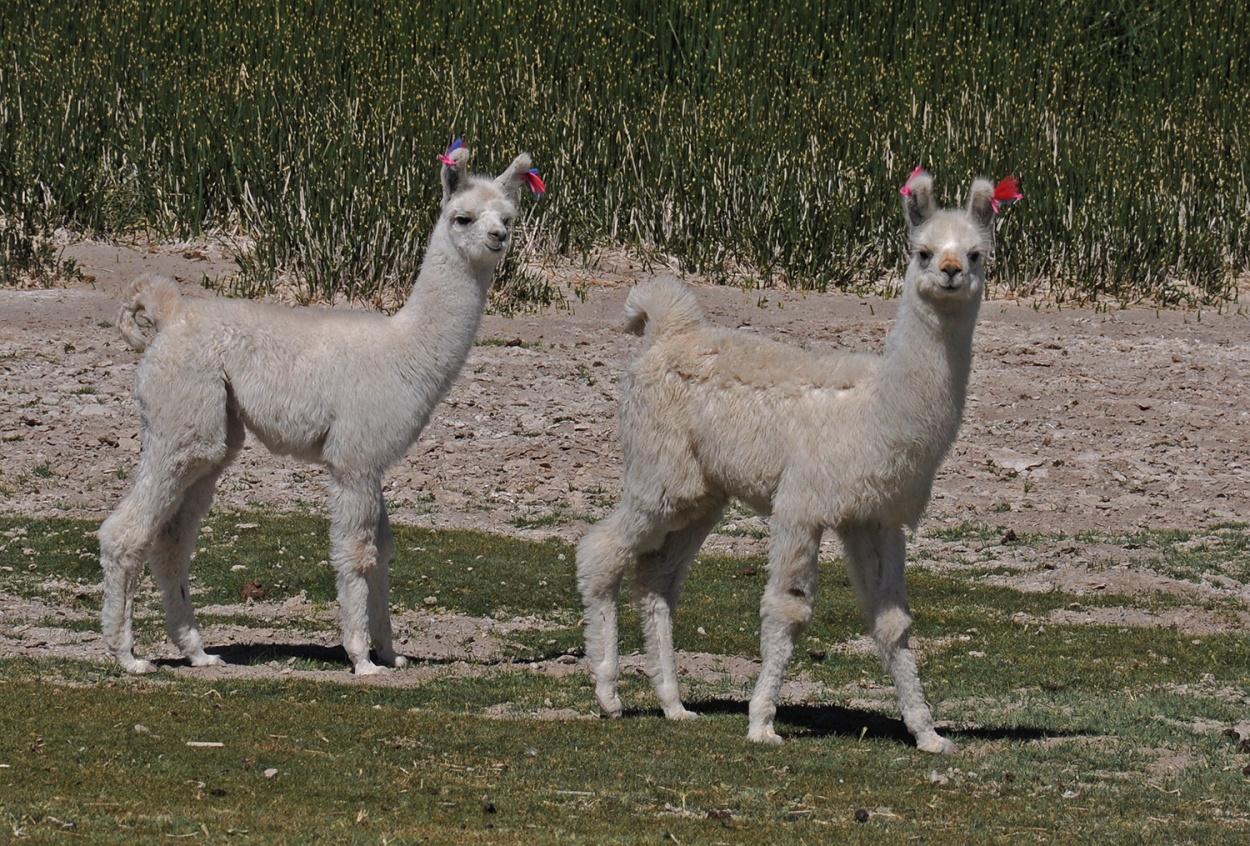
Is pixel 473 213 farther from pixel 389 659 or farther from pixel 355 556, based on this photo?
pixel 389 659

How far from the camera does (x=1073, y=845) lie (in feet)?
20.6

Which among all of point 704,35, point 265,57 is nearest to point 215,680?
point 265,57

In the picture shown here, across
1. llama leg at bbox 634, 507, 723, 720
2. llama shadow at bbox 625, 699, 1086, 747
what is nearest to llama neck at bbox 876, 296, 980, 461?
llama leg at bbox 634, 507, 723, 720

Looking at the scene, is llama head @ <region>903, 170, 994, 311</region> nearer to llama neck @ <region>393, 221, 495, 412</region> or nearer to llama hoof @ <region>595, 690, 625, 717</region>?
llama hoof @ <region>595, 690, 625, 717</region>

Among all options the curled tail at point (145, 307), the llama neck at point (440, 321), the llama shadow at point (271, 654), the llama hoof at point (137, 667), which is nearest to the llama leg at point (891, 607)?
the llama neck at point (440, 321)

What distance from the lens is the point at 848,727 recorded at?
328 inches

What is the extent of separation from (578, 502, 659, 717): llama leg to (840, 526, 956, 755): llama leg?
0.96 metres

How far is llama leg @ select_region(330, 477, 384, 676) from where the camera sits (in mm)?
9125

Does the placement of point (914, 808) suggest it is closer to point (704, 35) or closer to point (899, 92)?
point (899, 92)

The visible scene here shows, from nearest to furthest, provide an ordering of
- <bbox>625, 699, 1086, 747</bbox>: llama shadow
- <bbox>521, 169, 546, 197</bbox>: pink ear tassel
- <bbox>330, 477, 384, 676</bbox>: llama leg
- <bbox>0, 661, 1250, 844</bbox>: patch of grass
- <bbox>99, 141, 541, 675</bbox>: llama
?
<bbox>0, 661, 1250, 844</bbox>: patch of grass
<bbox>625, 699, 1086, 747</bbox>: llama shadow
<bbox>99, 141, 541, 675</bbox>: llama
<bbox>330, 477, 384, 676</bbox>: llama leg
<bbox>521, 169, 546, 197</bbox>: pink ear tassel

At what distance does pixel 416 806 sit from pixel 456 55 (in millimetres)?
18190

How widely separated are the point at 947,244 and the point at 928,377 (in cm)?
58

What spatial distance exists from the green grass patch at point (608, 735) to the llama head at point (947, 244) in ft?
6.34

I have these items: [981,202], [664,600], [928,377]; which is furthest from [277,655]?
[981,202]
